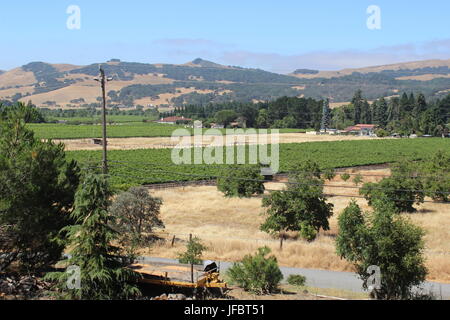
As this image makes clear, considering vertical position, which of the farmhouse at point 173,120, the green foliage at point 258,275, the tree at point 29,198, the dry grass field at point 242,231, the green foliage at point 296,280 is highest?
the tree at point 29,198

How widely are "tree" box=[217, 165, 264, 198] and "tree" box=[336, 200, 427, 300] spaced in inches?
980

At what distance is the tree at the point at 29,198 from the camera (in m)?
16.2

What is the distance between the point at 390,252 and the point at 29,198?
1258 cm

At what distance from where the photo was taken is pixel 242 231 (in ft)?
104

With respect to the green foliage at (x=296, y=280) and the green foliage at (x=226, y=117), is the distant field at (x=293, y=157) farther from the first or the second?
the green foliage at (x=226, y=117)

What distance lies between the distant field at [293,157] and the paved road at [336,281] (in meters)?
28.9

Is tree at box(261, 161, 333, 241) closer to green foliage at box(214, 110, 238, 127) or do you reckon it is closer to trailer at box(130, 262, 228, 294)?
trailer at box(130, 262, 228, 294)

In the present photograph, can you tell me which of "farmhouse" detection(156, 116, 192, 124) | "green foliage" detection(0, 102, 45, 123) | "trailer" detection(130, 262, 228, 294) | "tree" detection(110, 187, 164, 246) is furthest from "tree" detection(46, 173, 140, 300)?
"farmhouse" detection(156, 116, 192, 124)

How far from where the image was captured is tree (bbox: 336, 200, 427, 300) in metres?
16.9

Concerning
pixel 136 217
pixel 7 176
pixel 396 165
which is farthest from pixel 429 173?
pixel 7 176

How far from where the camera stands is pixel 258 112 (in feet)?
532

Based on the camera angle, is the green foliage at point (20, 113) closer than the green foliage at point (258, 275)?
Yes

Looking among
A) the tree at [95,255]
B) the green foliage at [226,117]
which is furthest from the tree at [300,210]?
the green foliage at [226,117]
